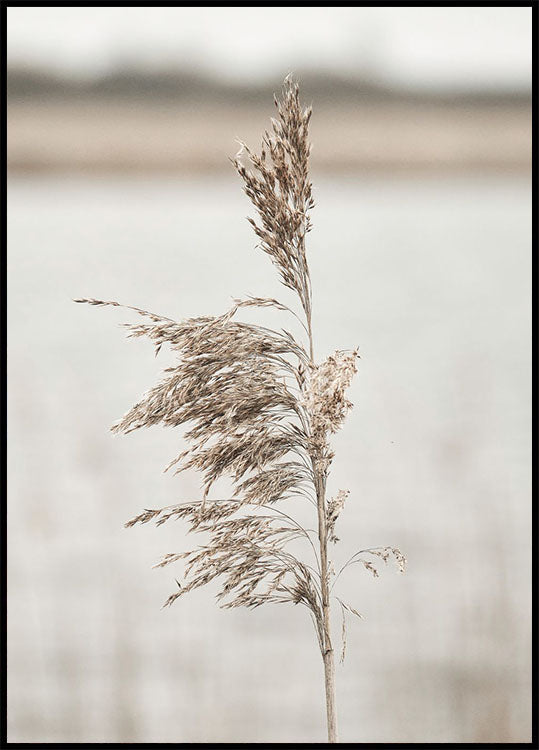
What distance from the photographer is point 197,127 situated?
376cm

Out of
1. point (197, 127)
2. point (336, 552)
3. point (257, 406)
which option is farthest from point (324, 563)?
point (197, 127)

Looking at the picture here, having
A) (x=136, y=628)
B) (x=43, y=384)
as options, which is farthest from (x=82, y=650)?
(x=43, y=384)

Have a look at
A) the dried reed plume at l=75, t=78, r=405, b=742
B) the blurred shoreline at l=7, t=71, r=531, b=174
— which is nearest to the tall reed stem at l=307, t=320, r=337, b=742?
the dried reed plume at l=75, t=78, r=405, b=742

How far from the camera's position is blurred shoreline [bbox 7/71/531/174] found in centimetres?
371

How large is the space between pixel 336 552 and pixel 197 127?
2.13 metres

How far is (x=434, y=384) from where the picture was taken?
3072 mm

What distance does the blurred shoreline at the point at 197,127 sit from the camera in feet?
12.2

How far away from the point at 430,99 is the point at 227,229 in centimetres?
135

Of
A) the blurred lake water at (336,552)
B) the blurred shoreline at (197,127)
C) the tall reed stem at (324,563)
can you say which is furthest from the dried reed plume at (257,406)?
the blurred shoreline at (197,127)

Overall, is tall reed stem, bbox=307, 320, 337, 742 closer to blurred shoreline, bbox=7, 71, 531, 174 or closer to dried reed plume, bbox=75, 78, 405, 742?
dried reed plume, bbox=75, 78, 405, 742

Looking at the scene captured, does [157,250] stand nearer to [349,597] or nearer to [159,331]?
[349,597]

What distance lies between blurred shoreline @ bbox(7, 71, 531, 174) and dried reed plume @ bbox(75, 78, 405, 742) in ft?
7.47

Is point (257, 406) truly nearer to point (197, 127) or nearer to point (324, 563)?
point (324, 563)

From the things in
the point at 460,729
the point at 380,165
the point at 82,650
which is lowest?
the point at 460,729
